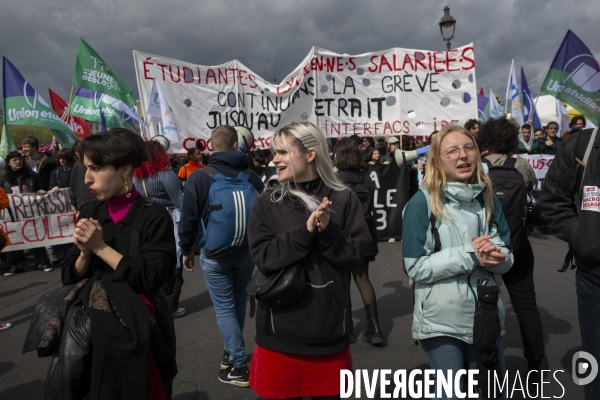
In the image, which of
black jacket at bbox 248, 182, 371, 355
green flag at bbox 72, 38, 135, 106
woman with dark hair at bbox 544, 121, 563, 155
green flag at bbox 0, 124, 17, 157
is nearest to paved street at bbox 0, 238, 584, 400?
black jacket at bbox 248, 182, 371, 355

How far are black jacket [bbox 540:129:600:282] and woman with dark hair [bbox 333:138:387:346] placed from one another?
1.70 metres

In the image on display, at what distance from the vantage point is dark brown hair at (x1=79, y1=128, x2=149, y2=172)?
78.0 inches

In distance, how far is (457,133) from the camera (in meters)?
2.37

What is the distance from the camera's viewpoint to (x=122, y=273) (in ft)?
6.08

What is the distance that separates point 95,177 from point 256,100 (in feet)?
16.8

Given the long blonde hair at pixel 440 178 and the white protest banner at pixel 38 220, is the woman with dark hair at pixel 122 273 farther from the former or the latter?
the white protest banner at pixel 38 220

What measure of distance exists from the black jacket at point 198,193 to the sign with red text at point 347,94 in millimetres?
3453

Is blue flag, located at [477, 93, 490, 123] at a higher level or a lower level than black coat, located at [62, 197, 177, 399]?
higher

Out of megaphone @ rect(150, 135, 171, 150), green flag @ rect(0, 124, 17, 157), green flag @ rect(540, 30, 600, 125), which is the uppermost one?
green flag @ rect(540, 30, 600, 125)

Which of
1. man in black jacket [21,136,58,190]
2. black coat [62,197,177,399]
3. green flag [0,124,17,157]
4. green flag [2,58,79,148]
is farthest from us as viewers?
green flag [0,124,17,157]

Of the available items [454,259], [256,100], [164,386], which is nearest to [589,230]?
[454,259]

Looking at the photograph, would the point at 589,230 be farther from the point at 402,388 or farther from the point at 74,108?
the point at 74,108

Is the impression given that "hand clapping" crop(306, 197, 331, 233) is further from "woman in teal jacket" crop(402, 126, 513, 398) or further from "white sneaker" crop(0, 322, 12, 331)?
"white sneaker" crop(0, 322, 12, 331)

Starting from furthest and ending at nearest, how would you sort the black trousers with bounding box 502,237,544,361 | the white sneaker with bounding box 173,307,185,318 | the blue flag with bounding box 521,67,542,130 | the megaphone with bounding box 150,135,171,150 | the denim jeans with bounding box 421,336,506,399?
the blue flag with bounding box 521,67,542,130 → the megaphone with bounding box 150,135,171,150 → the white sneaker with bounding box 173,307,185,318 → the black trousers with bounding box 502,237,544,361 → the denim jeans with bounding box 421,336,506,399
